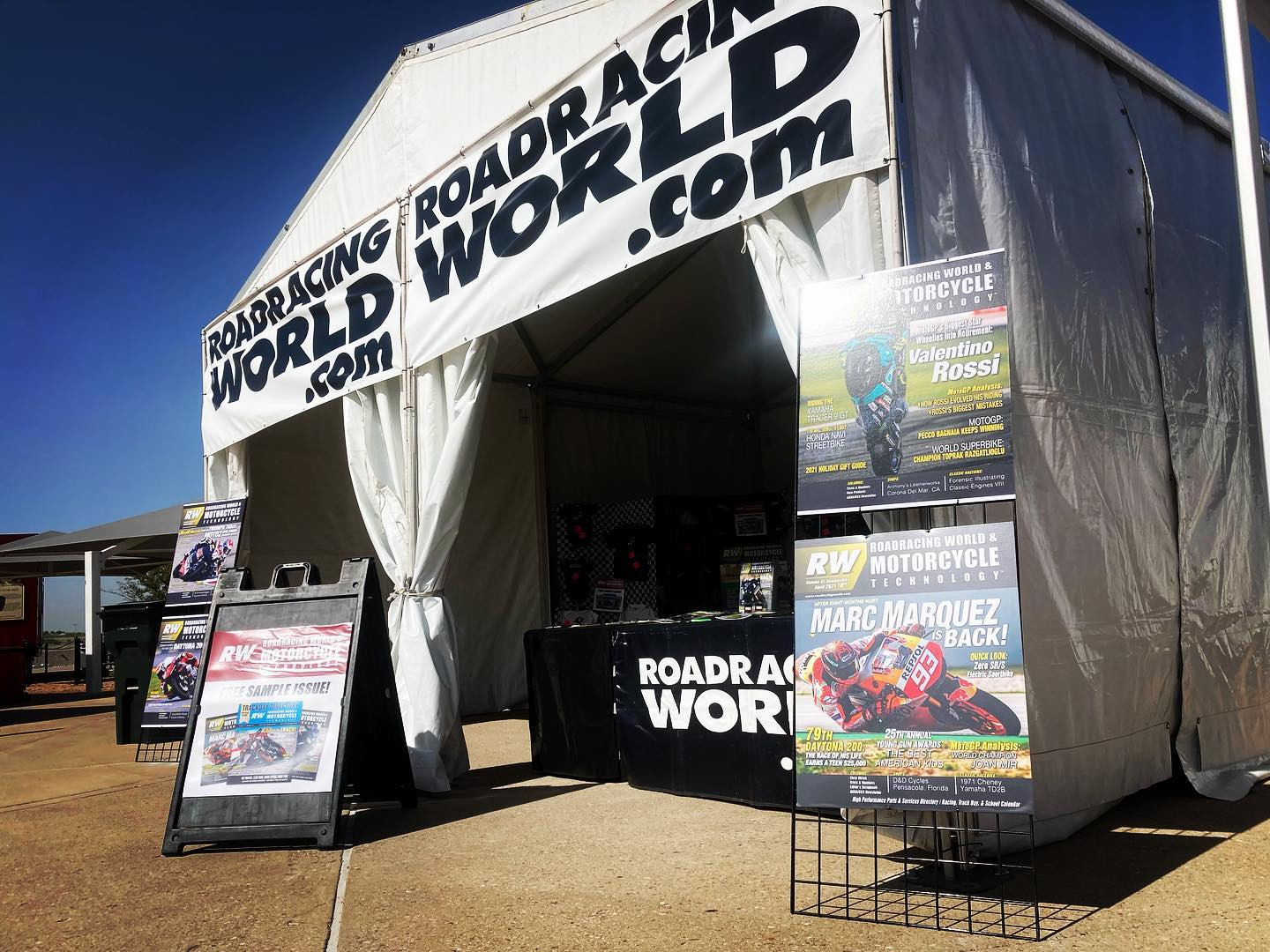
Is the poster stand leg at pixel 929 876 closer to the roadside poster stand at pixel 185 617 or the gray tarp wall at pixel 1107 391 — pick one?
the gray tarp wall at pixel 1107 391

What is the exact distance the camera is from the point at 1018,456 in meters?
3.90

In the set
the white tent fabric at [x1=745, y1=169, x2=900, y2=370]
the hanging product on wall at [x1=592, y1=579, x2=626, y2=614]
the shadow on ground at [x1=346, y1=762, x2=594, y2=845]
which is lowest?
the shadow on ground at [x1=346, y1=762, x2=594, y2=845]

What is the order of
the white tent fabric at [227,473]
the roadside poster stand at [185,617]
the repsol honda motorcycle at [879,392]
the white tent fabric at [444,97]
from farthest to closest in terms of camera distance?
the white tent fabric at [227,473], the roadside poster stand at [185,617], the white tent fabric at [444,97], the repsol honda motorcycle at [879,392]

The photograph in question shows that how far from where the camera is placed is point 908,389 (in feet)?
10.8

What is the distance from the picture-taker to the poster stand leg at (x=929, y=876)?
3006 millimetres

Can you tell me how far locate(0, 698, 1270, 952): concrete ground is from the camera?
298 cm

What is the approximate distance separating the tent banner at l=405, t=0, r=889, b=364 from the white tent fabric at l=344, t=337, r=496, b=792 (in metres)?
0.26

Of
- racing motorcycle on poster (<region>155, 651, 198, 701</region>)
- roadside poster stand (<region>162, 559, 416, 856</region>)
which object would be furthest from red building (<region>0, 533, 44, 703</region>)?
roadside poster stand (<region>162, 559, 416, 856</region>)

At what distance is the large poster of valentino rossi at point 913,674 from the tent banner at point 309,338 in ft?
13.1

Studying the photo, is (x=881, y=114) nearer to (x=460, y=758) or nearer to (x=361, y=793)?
(x=361, y=793)

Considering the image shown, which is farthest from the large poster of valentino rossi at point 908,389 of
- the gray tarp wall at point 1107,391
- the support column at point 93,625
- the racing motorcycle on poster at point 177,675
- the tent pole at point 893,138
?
the support column at point 93,625

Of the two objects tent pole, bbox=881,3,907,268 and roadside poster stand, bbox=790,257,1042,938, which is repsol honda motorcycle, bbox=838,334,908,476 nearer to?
roadside poster stand, bbox=790,257,1042,938

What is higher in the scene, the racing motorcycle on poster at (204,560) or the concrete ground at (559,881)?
the racing motorcycle on poster at (204,560)

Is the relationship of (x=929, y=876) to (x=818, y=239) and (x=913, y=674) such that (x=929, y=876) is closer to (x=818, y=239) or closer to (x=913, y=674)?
(x=913, y=674)
